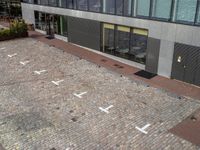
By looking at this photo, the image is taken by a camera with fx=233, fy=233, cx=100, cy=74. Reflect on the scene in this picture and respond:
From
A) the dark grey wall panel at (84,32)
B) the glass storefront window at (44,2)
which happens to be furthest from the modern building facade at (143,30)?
the glass storefront window at (44,2)

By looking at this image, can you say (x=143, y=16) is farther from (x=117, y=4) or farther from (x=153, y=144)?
(x=153, y=144)

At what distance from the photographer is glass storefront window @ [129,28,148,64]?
1706 centimetres

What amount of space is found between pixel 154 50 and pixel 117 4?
498 cm

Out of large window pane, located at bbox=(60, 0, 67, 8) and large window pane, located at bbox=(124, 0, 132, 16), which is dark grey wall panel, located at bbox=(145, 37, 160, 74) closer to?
large window pane, located at bbox=(124, 0, 132, 16)

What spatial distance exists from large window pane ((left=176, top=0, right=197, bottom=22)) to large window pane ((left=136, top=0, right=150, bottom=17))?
234 centimetres

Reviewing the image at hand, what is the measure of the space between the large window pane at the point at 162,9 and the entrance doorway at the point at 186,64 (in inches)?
83.3

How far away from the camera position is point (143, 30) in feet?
55.5

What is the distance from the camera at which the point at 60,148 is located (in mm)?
9273

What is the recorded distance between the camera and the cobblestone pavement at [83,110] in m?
9.69

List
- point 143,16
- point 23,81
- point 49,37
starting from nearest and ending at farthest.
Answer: point 23,81 → point 143,16 → point 49,37

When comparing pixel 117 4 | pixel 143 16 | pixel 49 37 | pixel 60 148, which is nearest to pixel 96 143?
pixel 60 148

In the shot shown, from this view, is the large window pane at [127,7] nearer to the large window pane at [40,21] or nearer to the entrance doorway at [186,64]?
the entrance doorway at [186,64]

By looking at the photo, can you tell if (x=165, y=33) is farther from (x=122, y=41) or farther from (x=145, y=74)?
(x=122, y=41)

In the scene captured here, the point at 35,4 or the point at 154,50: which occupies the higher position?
the point at 35,4
